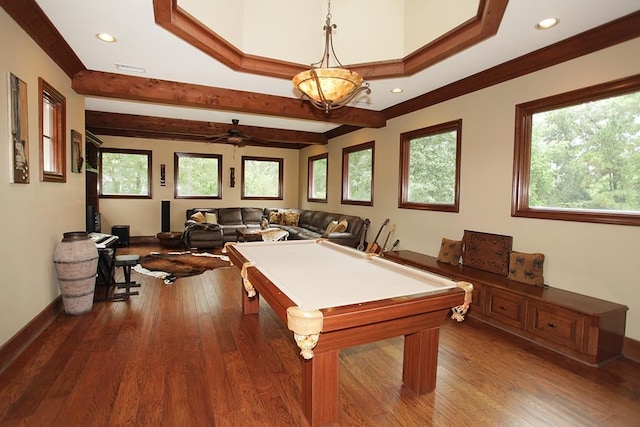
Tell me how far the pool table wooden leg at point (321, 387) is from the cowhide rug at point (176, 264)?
11.6ft

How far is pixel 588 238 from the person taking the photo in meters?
2.88

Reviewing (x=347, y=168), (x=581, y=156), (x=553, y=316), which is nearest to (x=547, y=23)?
(x=581, y=156)

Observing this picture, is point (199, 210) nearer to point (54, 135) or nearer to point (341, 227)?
point (341, 227)

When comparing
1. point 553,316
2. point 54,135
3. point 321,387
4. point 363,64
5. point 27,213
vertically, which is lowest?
point 321,387

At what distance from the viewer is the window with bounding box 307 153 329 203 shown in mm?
8172

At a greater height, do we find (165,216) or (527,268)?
(165,216)

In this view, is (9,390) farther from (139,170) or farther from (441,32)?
(139,170)

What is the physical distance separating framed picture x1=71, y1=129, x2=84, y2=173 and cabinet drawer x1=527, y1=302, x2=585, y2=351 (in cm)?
526

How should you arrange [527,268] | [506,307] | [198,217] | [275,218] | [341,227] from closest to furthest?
[506,307] → [527,268] → [341,227] → [198,217] → [275,218]

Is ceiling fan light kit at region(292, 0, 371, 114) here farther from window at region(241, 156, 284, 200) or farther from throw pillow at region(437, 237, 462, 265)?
window at region(241, 156, 284, 200)

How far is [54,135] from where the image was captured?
3490mm

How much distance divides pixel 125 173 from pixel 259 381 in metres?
7.50

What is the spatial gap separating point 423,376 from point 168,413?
5.35 feet

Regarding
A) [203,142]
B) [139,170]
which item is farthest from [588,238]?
[139,170]
